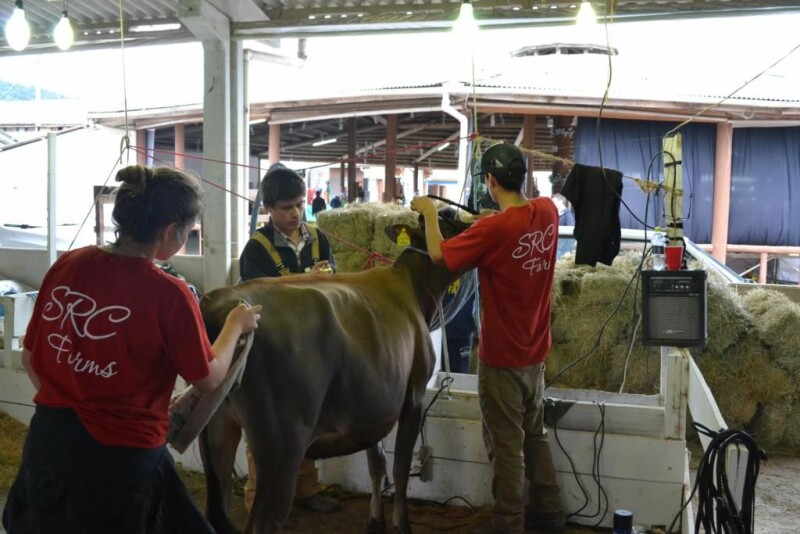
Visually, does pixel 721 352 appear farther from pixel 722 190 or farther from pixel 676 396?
pixel 722 190

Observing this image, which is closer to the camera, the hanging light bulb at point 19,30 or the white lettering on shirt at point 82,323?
the white lettering on shirt at point 82,323

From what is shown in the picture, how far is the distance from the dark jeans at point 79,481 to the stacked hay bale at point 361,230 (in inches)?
213

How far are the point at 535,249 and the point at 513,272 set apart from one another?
0.49 feet

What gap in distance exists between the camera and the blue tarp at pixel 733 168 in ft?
37.8

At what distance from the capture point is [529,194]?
11.8 metres

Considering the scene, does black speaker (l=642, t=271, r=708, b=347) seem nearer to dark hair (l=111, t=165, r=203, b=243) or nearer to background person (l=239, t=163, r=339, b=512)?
background person (l=239, t=163, r=339, b=512)

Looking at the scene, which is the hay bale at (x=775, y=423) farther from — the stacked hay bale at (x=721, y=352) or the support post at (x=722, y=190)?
the support post at (x=722, y=190)

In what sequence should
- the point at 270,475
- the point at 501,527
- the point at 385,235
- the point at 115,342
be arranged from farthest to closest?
the point at 385,235, the point at 501,527, the point at 270,475, the point at 115,342

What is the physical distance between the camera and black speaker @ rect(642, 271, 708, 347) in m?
3.80

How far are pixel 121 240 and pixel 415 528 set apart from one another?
2.47 m

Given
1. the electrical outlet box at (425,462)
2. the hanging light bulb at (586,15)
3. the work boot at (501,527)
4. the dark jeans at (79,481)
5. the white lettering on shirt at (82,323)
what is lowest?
the work boot at (501,527)

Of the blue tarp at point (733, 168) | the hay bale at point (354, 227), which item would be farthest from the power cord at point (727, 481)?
the blue tarp at point (733, 168)

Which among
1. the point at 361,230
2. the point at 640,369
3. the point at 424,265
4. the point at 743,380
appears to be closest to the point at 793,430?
the point at 743,380

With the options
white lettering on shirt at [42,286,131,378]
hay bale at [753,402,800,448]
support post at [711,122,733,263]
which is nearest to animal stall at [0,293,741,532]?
hay bale at [753,402,800,448]
